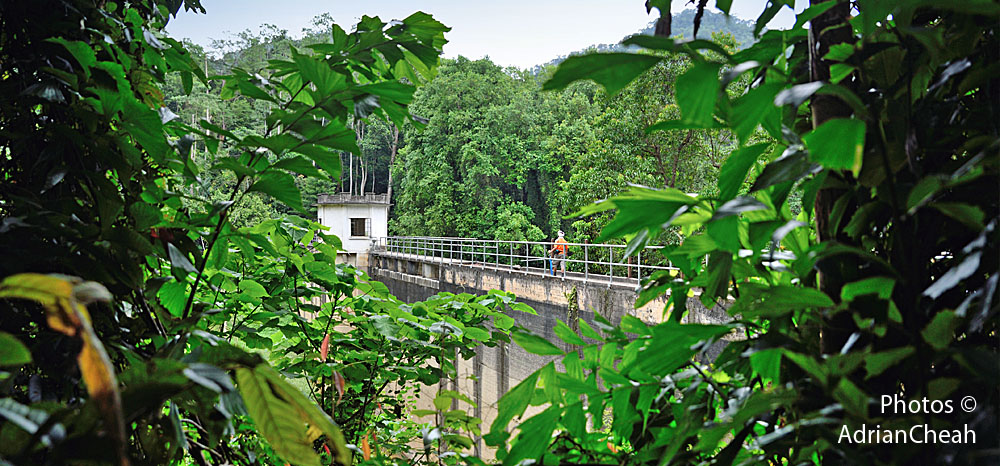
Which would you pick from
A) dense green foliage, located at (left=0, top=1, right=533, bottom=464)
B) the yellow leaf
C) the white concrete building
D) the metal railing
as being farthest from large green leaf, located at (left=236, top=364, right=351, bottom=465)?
the white concrete building

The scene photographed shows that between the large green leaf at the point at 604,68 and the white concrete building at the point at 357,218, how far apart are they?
79.0ft

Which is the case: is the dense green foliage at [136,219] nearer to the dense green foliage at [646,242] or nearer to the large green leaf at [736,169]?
the dense green foliage at [646,242]

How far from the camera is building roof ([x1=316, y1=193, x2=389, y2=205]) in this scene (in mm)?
23750

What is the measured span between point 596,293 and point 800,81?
30.5ft

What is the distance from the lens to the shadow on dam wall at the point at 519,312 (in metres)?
8.66

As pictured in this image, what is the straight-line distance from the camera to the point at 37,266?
1.95 feet

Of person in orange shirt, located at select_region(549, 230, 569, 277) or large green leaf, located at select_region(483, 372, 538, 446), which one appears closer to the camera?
large green leaf, located at select_region(483, 372, 538, 446)

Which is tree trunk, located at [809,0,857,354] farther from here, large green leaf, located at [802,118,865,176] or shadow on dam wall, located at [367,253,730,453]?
shadow on dam wall, located at [367,253,730,453]

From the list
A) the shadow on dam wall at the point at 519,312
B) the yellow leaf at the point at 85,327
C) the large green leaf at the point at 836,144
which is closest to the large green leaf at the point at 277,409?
the yellow leaf at the point at 85,327

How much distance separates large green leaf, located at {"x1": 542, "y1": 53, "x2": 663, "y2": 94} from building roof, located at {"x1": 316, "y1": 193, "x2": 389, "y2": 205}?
24166 millimetres

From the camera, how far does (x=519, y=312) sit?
1287cm

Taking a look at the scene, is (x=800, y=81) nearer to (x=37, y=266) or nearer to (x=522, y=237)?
(x=37, y=266)

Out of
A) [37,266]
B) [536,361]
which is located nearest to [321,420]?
[37,266]

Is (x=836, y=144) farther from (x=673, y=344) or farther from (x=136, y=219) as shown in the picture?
(x=136, y=219)
